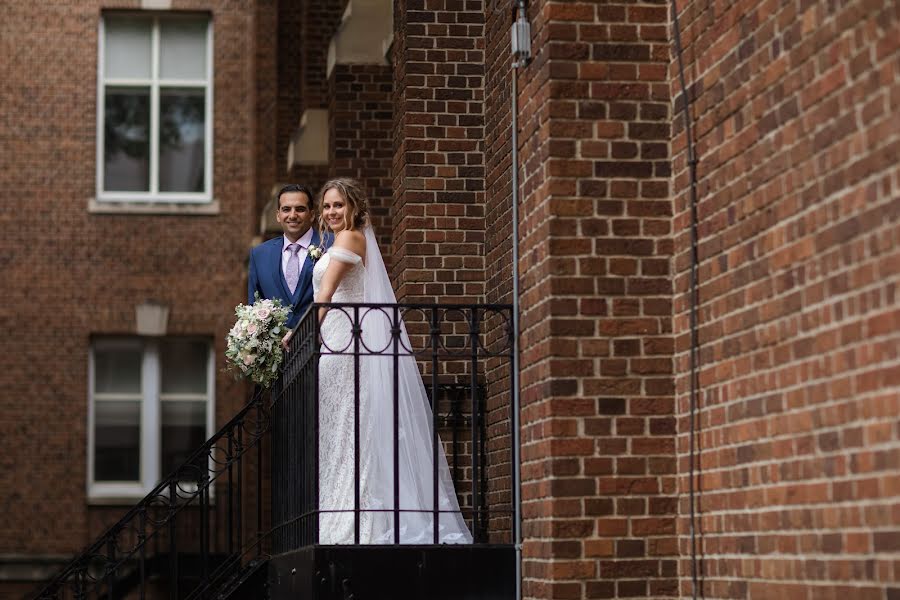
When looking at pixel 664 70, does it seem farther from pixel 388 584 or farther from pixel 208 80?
pixel 208 80

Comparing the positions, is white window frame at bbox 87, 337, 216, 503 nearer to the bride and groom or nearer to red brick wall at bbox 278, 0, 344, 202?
red brick wall at bbox 278, 0, 344, 202

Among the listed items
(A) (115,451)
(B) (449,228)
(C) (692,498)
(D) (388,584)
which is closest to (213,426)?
(A) (115,451)

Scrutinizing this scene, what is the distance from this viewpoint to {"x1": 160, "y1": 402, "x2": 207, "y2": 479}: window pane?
2077cm

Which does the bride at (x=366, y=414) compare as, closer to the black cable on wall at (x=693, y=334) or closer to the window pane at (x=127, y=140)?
the black cable on wall at (x=693, y=334)

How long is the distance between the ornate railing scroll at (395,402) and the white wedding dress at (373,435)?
6cm

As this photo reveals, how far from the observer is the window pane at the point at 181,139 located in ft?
69.9

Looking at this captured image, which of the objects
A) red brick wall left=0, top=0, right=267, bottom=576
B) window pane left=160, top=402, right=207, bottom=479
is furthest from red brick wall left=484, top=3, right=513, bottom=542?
window pane left=160, top=402, right=207, bottom=479

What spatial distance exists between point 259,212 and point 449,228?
1150 cm

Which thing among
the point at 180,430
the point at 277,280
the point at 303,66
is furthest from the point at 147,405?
the point at 277,280

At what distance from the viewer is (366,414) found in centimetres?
787

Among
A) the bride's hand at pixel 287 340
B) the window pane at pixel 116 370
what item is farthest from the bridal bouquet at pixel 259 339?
the window pane at pixel 116 370

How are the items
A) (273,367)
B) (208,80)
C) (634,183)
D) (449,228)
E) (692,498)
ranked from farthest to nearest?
1. (208,80)
2. (449,228)
3. (273,367)
4. (634,183)
5. (692,498)

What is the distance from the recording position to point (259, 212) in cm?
2056

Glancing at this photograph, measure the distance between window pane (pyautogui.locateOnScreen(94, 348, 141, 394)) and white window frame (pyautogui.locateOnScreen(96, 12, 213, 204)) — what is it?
6.72ft
